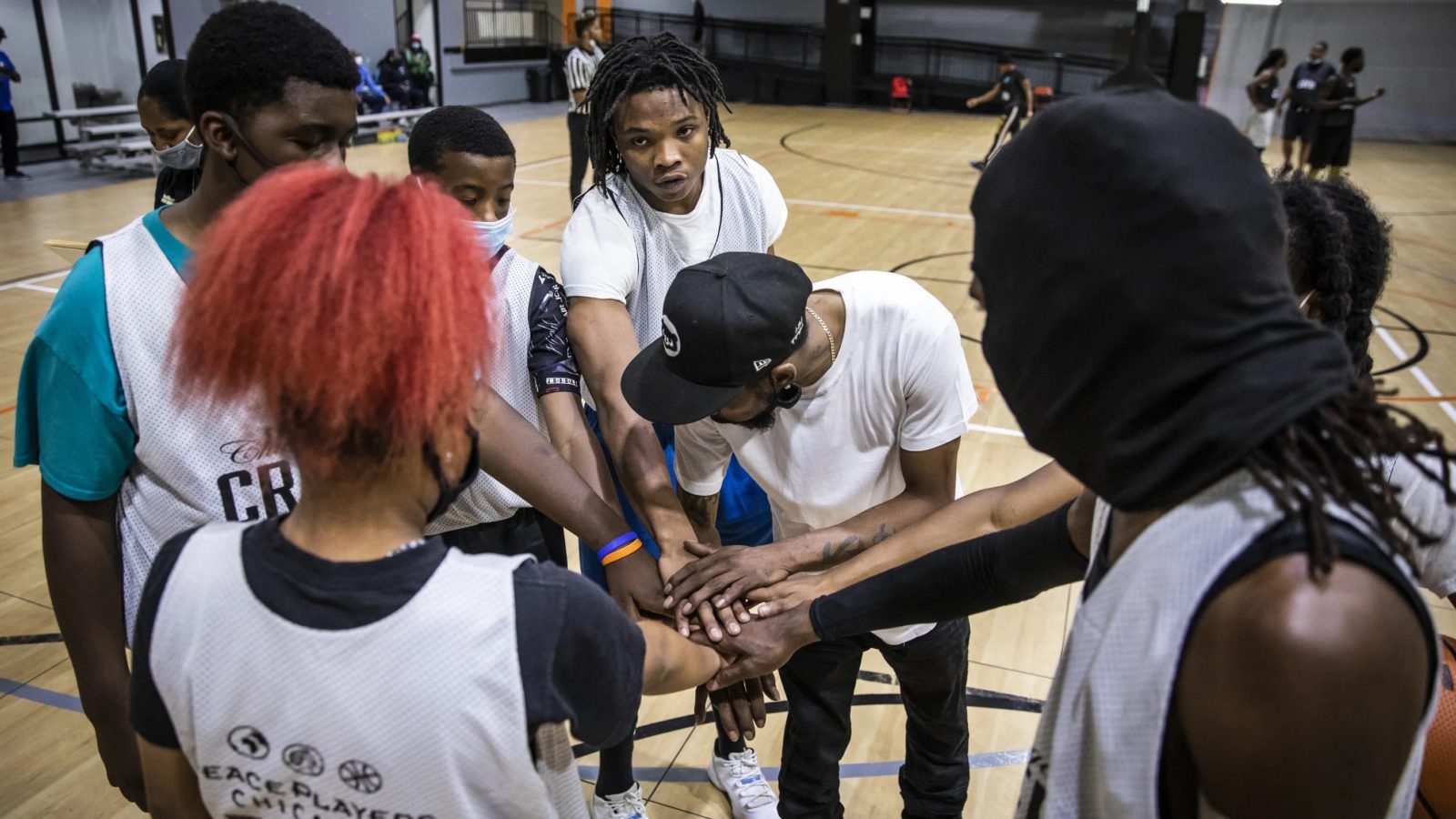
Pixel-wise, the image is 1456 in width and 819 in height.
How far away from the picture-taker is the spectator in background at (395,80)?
15672 millimetres

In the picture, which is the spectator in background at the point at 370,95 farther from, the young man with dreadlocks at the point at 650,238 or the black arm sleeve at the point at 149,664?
the black arm sleeve at the point at 149,664

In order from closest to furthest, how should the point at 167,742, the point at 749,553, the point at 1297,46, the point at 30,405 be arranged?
the point at 167,742
the point at 30,405
the point at 749,553
the point at 1297,46

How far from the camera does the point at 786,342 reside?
1741 millimetres

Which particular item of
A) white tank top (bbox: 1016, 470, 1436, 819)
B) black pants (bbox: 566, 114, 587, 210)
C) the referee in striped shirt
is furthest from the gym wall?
white tank top (bbox: 1016, 470, 1436, 819)

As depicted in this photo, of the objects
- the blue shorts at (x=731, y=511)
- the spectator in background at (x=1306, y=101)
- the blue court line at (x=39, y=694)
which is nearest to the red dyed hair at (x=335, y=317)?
the blue shorts at (x=731, y=511)

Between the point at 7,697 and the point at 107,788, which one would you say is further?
the point at 7,697

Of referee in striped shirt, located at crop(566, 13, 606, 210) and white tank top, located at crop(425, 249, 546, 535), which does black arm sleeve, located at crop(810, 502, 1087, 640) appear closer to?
white tank top, located at crop(425, 249, 546, 535)

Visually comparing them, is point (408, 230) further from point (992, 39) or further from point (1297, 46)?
point (992, 39)

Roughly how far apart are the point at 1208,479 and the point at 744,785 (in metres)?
1.97

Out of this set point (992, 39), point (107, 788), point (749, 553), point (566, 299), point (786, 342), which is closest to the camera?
point (786, 342)

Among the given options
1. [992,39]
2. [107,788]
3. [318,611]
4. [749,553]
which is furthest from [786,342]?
[992,39]

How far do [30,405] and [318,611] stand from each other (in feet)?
2.88

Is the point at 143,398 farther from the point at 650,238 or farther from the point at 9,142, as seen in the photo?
the point at 9,142

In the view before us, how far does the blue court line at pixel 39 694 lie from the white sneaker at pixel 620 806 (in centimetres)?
169
